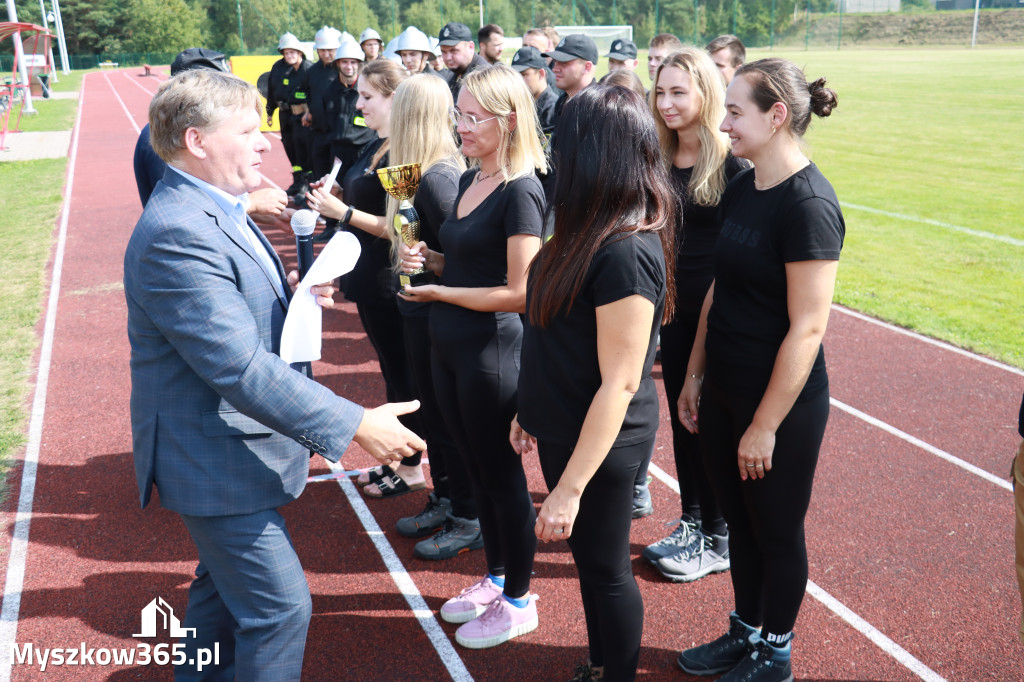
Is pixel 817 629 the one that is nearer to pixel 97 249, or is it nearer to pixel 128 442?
pixel 128 442

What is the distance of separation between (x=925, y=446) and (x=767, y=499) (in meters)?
3.01

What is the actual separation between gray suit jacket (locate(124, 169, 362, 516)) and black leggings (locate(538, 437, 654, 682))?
0.79 m

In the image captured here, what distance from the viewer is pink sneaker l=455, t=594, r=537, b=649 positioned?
3.40 m

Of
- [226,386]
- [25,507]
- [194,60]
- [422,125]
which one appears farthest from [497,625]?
[194,60]

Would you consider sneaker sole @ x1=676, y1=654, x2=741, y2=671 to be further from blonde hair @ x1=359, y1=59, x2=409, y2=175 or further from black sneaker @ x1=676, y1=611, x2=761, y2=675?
blonde hair @ x1=359, y1=59, x2=409, y2=175

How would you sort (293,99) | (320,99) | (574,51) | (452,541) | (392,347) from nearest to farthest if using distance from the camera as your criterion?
1. (452,541)
2. (392,347)
3. (574,51)
4. (320,99)
5. (293,99)

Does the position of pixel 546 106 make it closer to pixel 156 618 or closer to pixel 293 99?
pixel 293 99

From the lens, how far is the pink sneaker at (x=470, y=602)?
3562 mm

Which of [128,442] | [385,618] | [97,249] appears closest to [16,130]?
[97,249]

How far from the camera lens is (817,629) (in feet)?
11.5

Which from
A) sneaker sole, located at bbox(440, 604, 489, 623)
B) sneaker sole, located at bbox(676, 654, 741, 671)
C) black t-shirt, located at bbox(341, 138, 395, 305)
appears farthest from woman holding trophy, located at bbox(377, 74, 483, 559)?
sneaker sole, located at bbox(676, 654, 741, 671)

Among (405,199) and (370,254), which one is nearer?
(405,199)

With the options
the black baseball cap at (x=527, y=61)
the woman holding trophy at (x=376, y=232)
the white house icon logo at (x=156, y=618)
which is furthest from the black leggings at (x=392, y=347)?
the black baseball cap at (x=527, y=61)

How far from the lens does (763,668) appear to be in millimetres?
3014
